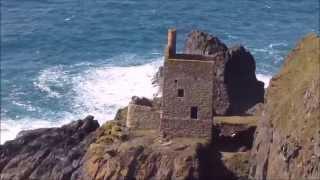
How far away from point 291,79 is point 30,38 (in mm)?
72316

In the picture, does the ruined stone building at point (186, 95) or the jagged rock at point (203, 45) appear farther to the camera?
the jagged rock at point (203, 45)

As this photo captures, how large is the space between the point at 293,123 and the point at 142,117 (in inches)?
612

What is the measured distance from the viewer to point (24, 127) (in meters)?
114

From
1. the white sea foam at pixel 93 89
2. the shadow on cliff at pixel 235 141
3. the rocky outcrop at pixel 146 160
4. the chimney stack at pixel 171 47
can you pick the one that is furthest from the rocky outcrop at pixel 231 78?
the rocky outcrop at pixel 146 160

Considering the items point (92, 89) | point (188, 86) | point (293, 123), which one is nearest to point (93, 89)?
point (92, 89)

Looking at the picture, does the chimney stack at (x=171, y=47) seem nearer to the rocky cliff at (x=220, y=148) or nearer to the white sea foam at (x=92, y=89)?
the rocky cliff at (x=220, y=148)

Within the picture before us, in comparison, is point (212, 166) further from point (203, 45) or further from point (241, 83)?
point (203, 45)

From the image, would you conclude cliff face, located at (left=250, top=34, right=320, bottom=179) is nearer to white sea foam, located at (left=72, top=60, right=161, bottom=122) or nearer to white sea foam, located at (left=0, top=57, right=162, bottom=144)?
white sea foam, located at (left=0, top=57, right=162, bottom=144)

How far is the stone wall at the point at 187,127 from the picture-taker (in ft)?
268

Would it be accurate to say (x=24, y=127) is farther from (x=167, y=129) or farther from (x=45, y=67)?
(x=167, y=129)

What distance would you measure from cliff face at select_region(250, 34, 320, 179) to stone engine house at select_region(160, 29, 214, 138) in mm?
4052

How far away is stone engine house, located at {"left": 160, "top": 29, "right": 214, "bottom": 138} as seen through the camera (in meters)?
80.1

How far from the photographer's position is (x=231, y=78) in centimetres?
10300

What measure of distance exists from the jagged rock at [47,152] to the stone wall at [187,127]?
9.37 m
